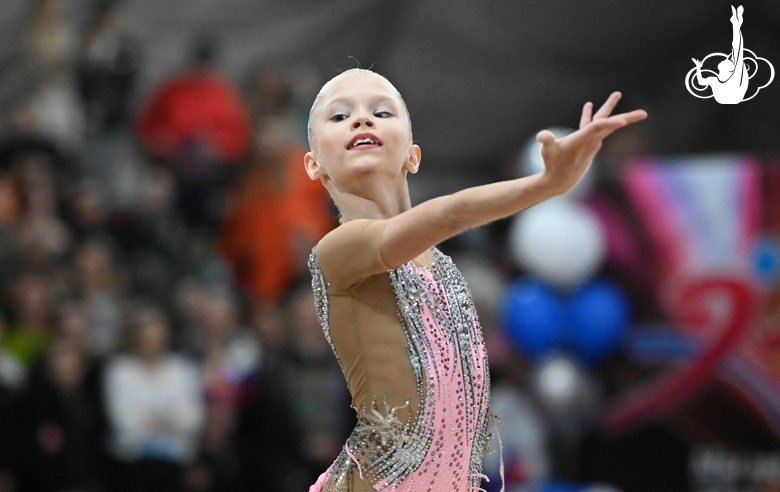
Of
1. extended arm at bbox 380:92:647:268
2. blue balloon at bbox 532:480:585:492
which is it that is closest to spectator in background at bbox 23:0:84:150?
blue balloon at bbox 532:480:585:492

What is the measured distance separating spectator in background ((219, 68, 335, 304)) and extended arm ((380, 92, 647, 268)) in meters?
4.43

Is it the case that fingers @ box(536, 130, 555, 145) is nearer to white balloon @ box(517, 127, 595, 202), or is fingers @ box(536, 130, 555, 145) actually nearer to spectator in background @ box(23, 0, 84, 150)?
white balloon @ box(517, 127, 595, 202)

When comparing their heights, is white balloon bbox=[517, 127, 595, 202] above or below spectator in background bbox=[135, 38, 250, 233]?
below

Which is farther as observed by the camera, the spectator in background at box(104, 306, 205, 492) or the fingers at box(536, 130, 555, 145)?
the spectator in background at box(104, 306, 205, 492)

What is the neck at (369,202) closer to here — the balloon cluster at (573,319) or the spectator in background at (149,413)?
the spectator in background at (149,413)

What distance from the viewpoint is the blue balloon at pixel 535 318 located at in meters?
6.36

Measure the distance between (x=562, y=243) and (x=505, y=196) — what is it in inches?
162

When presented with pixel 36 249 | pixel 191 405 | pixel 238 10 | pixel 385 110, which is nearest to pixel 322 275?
pixel 385 110

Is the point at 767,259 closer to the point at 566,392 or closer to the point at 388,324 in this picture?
the point at 566,392

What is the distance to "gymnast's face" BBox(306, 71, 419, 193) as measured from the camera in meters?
2.69

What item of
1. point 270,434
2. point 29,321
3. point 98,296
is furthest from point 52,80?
point 270,434

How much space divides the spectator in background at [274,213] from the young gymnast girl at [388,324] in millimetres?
4104

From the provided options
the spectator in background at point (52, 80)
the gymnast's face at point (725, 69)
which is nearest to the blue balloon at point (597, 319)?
the gymnast's face at point (725, 69)

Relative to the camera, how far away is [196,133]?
7.09m
